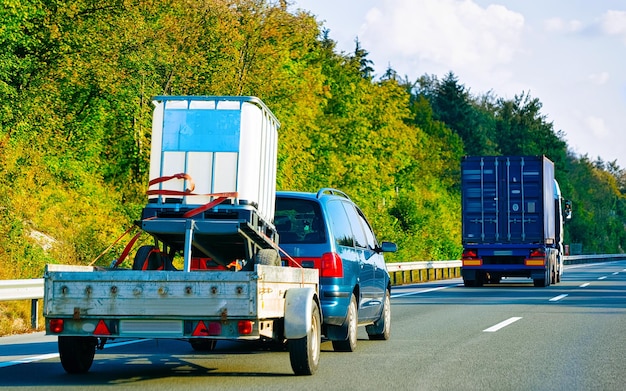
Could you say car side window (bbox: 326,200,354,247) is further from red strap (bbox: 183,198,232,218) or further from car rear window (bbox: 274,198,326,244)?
red strap (bbox: 183,198,232,218)

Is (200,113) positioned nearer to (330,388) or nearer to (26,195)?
(330,388)

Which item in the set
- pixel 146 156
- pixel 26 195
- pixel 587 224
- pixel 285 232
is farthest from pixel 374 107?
pixel 587 224

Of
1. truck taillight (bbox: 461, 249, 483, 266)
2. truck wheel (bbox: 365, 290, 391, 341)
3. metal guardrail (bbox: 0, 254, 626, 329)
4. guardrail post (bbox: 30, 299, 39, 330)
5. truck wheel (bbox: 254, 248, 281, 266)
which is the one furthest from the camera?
truck taillight (bbox: 461, 249, 483, 266)

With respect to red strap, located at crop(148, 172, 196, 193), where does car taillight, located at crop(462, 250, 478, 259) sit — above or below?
below

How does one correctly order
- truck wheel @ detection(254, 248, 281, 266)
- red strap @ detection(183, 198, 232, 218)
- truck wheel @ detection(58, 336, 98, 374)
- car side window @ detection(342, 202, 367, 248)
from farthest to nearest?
1. car side window @ detection(342, 202, 367, 248)
2. truck wheel @ detection(254, 248, 281, 266)
3. red strap @ detection(183, 198, 232, 218)
4. truck wheel @ detection(58, 336, 98, 374)

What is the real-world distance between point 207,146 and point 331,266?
1948 mm

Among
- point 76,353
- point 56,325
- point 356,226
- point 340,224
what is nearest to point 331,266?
point 340,224

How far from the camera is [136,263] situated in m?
11.1

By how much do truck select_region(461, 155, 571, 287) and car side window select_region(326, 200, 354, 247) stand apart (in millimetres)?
18694

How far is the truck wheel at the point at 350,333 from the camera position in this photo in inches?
474

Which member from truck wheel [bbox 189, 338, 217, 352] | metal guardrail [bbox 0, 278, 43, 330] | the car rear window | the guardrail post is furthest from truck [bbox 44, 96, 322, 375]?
the guardrail post

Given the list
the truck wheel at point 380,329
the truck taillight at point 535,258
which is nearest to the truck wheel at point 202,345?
the truck wheel at point 380,329

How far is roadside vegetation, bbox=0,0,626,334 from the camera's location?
23562 millimetres

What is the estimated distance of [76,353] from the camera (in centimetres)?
1005
